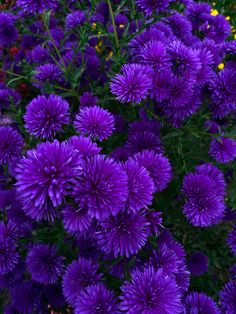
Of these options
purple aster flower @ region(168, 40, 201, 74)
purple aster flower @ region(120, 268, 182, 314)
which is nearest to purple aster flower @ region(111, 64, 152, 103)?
purple aster flower @ region(168, 40, 201, 74)

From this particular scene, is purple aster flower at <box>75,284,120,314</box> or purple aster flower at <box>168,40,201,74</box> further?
purple aster flower at <box>168,40,201,74</box>

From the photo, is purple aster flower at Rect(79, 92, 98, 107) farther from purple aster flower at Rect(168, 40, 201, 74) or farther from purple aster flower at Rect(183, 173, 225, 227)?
purple aster flower at Rect(183, 173, 225, 227)

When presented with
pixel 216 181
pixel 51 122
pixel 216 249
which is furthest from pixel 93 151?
pixel 216 249

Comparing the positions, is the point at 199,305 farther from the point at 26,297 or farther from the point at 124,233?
the point at 26,297

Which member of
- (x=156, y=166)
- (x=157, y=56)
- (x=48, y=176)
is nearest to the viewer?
(x=48, y=176)

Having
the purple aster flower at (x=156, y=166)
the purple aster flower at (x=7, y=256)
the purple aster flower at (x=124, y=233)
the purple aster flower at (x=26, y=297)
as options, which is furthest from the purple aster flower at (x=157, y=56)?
the purple aster flower at (x=26, y=297)

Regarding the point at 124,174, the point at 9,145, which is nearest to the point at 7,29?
the point at 9,145
